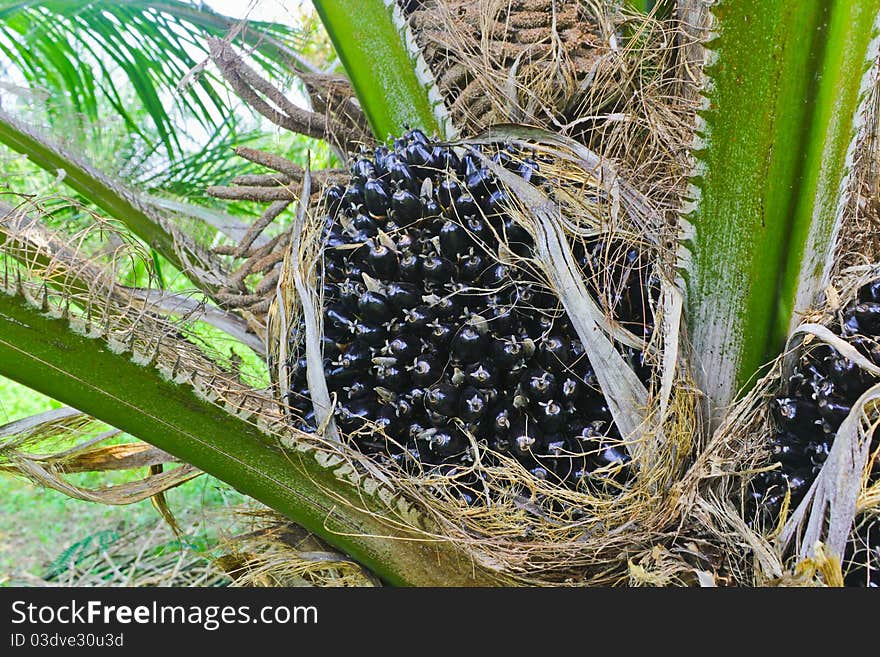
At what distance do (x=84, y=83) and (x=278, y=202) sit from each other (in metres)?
0.92

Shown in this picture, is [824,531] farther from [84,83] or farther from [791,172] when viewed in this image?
[84,83]

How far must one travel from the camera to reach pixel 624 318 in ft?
4.21

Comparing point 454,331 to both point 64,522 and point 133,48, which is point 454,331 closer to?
point 133,48

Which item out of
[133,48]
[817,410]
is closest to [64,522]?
[133,48]

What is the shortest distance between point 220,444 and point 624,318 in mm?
697

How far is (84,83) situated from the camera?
236 centimetres

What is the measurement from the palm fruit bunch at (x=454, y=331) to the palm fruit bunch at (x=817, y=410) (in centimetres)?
22

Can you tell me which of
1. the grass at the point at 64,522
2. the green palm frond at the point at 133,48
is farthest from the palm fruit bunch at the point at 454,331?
the grass at the point at 64,522

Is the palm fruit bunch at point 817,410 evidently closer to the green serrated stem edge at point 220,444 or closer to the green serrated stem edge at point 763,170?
the green serrated stem edge at point 763,170

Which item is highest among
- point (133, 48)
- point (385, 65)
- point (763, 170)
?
point (133, 48)

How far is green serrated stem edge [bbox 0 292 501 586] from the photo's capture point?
107 centimetres

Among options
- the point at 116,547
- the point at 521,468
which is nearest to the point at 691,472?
the point at 521,468

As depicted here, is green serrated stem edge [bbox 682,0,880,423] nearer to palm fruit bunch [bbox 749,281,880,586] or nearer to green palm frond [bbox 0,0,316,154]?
palm fruit bunch [bbox 749,281,880,586]

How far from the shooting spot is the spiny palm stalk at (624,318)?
101 cm
